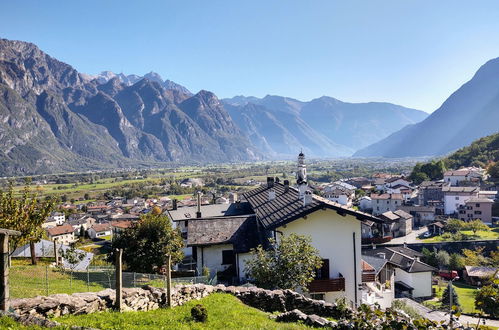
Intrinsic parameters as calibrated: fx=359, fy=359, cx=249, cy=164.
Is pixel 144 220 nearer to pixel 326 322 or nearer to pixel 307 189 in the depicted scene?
pixel 307 189

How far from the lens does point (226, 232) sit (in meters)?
25.9

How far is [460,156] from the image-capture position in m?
159

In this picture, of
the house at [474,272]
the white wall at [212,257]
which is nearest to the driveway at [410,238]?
the house at [474,272]

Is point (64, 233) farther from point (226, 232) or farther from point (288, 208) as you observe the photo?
point (288, 208)

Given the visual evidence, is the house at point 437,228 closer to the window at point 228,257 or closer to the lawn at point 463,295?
the lawn at point 463,295

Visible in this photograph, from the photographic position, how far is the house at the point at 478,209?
8862 centimetres

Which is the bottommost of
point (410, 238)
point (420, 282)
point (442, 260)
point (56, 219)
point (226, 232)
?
point (442, 260)

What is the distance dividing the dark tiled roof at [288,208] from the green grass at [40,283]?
34.7 ft

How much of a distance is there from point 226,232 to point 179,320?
49.9 ft

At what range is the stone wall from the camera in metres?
9.41

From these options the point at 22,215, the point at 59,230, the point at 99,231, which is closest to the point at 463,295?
the point at 22,215

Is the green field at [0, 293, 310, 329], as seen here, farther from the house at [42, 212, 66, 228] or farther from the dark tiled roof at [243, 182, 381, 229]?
the house at [42, 212, 66, 228]

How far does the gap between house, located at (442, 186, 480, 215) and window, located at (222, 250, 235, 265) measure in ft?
302

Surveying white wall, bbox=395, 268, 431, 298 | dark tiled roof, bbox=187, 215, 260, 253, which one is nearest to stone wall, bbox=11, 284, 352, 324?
dark tiled roof, bbox=187, 215, 260, 253
